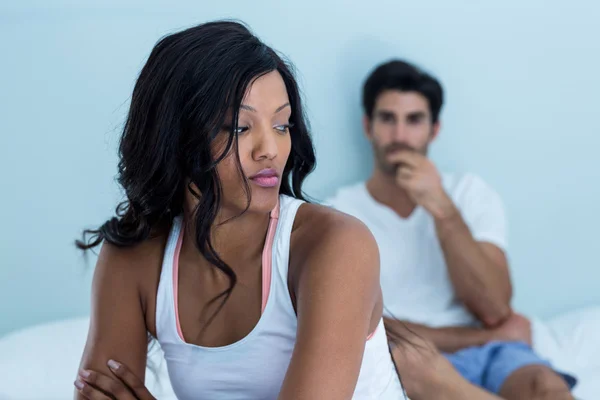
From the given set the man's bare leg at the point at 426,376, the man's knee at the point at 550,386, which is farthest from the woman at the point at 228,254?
the man's knee at the point at 550,386

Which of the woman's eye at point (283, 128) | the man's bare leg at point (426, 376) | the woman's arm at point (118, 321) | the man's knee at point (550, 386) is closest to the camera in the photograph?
the woman's eye at point (283, 128)

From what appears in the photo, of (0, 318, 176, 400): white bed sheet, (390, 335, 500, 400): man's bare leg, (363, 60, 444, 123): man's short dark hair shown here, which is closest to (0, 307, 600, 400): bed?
(0, 318, 176, 400): white bed sheet

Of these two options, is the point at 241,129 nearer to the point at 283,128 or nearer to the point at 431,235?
the point at 283,128

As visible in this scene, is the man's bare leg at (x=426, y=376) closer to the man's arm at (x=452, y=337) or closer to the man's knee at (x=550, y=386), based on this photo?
the man's knee at (x=550, y=386)

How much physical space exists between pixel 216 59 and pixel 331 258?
Result: 339 millimetres

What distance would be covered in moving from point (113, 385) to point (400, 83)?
4.70 ft

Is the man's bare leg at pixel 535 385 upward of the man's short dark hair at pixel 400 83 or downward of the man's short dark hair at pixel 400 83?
downward

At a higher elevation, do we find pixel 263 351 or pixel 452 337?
pixel 263 351

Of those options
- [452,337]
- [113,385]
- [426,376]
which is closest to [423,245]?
[452,337]

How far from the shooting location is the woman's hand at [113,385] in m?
1.36

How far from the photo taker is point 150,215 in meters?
1.41

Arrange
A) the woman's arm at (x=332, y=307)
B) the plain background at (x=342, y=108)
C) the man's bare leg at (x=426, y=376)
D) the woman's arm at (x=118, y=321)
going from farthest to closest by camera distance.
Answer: the plain background at (x=342, y=108)
the man's bare leg at (x=426, y=376)
the woman's arm at (x=118, y=321)
the woman's arm at (x=332, y=307)

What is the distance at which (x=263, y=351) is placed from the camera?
1.27 meters

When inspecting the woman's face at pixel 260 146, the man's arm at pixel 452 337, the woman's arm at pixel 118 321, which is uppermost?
the woman's face at pixel 260 146
